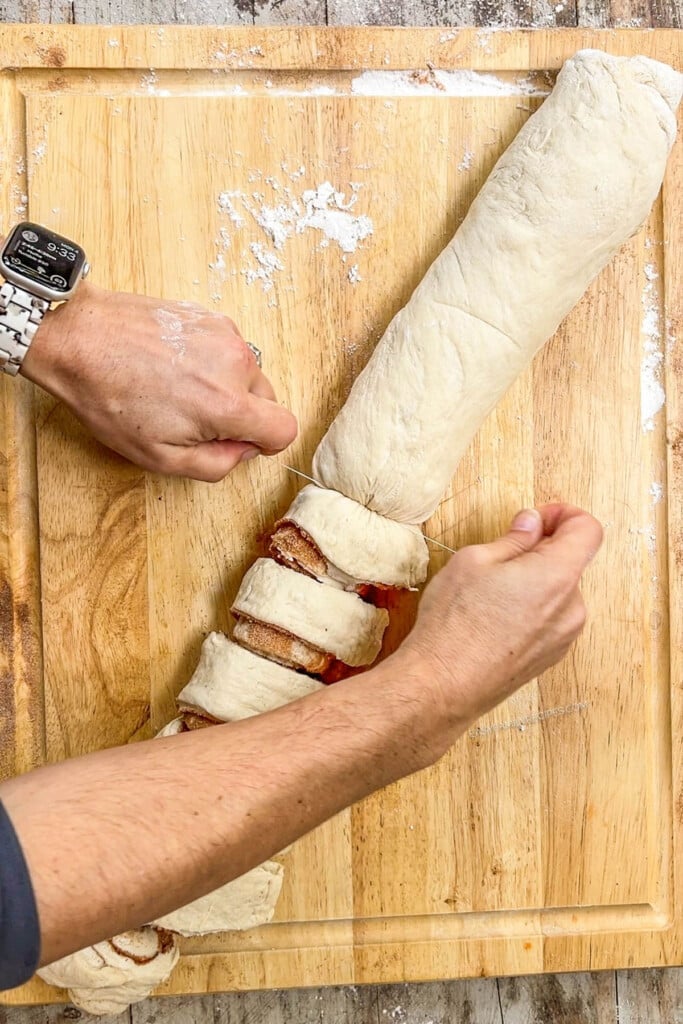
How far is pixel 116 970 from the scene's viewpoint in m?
1.47

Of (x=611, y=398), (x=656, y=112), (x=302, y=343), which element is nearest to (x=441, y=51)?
(x=656, y=112)

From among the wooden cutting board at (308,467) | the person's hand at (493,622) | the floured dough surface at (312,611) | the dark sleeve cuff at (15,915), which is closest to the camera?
the dark sleeve cuff at (15,915)

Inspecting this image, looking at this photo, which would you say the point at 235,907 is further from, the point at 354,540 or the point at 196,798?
the point at 354,540

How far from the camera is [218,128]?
1611mm

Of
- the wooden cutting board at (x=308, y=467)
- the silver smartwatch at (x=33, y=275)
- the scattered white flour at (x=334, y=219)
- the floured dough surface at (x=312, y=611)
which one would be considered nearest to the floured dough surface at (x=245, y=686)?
the floured dough surface at (x=312, y=611)

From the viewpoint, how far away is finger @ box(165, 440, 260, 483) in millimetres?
1515

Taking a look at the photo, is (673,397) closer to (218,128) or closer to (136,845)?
(218,128)

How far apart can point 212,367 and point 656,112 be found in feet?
2.83

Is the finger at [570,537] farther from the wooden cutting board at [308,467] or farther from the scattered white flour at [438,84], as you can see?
the scattered white flour at [438,84]

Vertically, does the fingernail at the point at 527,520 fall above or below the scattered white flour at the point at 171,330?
below

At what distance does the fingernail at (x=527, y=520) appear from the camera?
1536mm

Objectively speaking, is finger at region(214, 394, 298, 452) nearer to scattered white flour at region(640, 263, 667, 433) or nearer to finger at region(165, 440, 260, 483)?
finger at region(165, 440, 260, 483)

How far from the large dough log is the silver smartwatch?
51cm

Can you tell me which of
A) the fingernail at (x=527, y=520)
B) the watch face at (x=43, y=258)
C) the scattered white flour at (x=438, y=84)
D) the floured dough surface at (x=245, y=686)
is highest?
the scattered white flour at (x=438, y=84)
